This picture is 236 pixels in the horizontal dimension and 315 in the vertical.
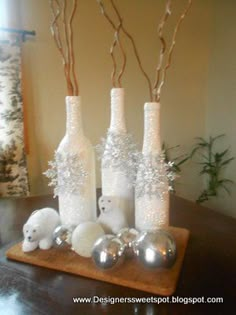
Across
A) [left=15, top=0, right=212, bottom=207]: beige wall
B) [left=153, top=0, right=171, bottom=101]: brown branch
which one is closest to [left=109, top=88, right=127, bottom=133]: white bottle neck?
[left=153, top=0, right=171, bottom=101]: brown branch

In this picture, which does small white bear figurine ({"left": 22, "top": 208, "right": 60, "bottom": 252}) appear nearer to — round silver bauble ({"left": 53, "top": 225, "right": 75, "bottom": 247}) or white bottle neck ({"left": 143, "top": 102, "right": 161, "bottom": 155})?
round silver bauble ({"left": 53, "top": 225, "right": 75, "bottom": 247})

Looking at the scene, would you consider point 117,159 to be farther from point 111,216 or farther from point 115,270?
point 115,270

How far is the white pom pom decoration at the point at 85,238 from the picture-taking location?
0.65 m

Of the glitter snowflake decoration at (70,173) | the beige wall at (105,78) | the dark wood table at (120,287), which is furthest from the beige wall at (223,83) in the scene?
the glitter snowflake decoration at (70,173)

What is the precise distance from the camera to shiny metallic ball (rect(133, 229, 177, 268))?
58 cm

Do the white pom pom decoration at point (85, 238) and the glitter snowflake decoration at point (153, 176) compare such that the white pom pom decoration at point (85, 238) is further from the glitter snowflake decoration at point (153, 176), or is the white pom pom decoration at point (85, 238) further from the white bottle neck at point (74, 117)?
the white bottle neck at point (74, 117)

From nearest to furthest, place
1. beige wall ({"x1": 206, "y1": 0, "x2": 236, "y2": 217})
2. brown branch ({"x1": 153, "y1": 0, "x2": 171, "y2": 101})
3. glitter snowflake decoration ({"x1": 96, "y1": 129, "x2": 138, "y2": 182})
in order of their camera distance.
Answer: brown branch ({"x1": 153, "y1": 0, "x2": 171, "y2": 101}), glitter snowflake decoration ({"x1": 96, "y1": 129, "x2": 138, "y2": 182}), beige wall ({"x1": 206, "y1": 0, "x2": 236, "y2": 217})

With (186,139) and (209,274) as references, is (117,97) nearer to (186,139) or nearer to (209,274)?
(209,274)

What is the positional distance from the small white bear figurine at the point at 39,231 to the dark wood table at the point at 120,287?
0.19 feet

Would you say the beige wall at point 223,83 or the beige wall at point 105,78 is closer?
the beige wall at point 105,78

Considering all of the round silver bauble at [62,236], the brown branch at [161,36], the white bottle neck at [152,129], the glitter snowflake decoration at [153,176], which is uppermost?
the brown branch at [161,36]

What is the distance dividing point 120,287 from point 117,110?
0.43 metres

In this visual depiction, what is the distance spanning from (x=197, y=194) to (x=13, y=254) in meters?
2.16

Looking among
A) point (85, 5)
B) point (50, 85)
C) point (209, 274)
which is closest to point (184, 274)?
point (209, 274)
